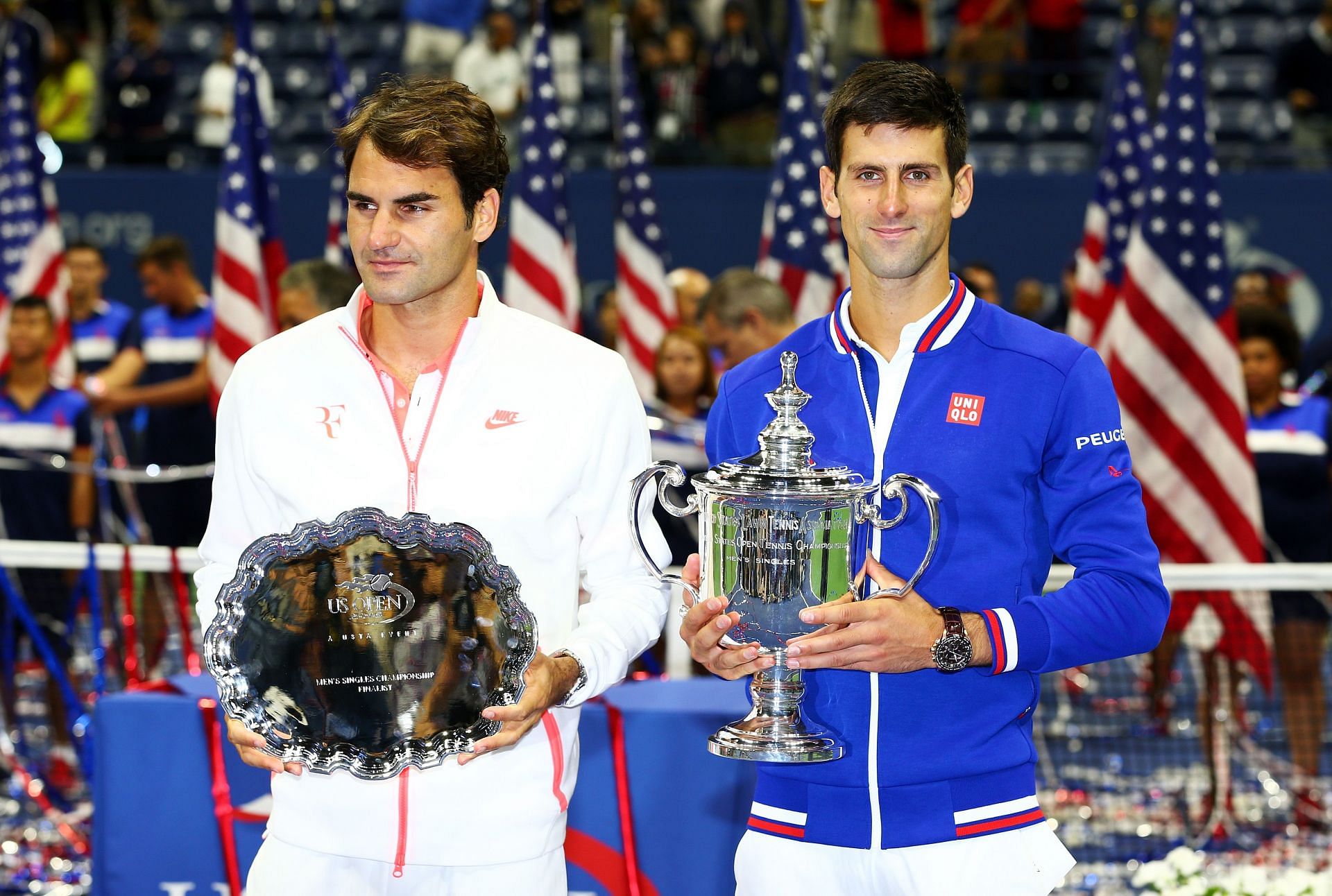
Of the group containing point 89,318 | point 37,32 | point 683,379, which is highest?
point 37,32

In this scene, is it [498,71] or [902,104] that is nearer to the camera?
[902,104]

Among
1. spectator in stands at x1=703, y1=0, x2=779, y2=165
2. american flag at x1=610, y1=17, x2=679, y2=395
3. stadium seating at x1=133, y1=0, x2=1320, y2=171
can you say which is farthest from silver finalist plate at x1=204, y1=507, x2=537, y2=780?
stadium seating at x1=133, y1=0, x2=1320, y2=171

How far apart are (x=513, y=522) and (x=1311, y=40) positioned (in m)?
11.4

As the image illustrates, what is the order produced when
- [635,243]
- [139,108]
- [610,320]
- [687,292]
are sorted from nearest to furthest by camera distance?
[687,292] → [635,243] → [610,320] → [139,108]

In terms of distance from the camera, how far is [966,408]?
283 cm

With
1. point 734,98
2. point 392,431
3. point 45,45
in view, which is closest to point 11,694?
point 392,431

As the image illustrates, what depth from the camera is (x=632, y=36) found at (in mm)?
13164

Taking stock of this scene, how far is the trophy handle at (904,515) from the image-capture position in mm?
2590

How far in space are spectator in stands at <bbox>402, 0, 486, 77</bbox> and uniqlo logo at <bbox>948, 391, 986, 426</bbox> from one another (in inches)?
434

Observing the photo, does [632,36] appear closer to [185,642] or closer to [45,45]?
[45,45]

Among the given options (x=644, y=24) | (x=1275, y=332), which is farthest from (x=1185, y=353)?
(x=644, y=24)

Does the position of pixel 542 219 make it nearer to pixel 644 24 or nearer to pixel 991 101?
pixel 644 24

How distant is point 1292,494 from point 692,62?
7033 mm

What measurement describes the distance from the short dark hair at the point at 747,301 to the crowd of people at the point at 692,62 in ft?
20.4
